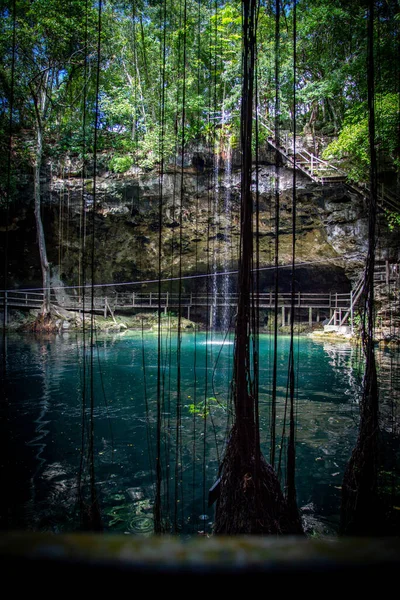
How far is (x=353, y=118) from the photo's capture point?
1138 cm

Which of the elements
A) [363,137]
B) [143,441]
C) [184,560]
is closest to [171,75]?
[363,137]

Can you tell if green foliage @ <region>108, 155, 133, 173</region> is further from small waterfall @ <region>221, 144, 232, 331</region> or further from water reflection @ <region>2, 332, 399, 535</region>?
water reflection @ <region>2, 332, 399, 535</region>

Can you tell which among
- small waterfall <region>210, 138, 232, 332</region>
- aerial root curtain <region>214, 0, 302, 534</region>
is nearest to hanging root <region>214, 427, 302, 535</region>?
aerial root curtain <region>214, 0, 302, 534</region>

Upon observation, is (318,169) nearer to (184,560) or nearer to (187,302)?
(187,302)

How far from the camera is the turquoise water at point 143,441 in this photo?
8.81 feet

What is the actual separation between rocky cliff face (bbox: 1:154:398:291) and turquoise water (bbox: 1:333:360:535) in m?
8.86

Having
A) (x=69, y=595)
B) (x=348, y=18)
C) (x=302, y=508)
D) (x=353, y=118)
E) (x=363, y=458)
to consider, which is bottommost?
(x=302, y=508)

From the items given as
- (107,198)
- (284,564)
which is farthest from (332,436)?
(107,198)

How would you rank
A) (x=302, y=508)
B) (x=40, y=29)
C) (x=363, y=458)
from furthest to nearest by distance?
(x=40, y=29), (x=302, y=508), (x=363, y=458)

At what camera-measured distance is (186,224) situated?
693 inches

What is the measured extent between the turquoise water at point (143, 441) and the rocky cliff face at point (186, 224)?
886 cm

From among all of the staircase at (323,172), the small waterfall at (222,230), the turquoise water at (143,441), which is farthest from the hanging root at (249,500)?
the staircase at (323,172)

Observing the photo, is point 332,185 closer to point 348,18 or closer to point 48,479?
point 348,18

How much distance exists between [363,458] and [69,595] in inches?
97.0
